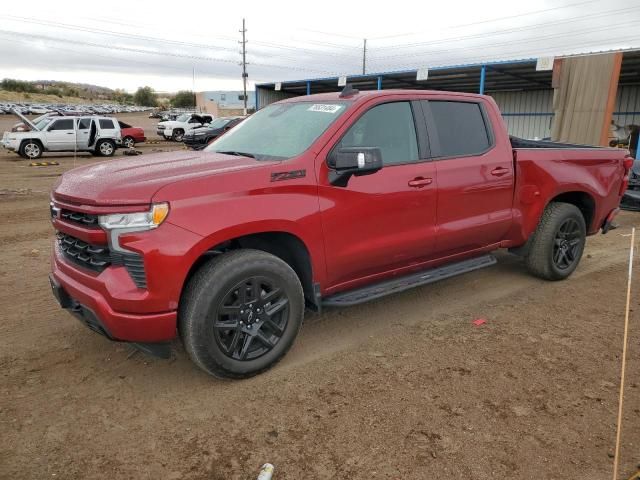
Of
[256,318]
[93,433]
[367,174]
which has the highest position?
[367,174]

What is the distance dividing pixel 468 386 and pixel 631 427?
0.92 meters

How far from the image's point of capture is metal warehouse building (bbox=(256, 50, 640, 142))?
21.5 m

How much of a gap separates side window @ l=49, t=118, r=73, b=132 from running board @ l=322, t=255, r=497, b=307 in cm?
1888

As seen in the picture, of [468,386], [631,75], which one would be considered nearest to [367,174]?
[468,386]

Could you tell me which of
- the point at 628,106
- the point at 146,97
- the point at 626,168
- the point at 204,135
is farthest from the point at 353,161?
the point at 146,97

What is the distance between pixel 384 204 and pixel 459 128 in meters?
1.26

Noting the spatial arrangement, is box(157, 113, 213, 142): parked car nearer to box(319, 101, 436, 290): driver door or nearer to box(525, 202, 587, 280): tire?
box(525, 202, 587, 280): tire

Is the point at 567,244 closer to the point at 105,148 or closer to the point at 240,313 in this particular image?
the point at 240,313

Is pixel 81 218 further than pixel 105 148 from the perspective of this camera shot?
No

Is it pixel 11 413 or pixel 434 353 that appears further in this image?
pixel 434 353

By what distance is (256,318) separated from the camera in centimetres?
330

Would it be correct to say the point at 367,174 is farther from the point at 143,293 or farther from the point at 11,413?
the point at 11,413

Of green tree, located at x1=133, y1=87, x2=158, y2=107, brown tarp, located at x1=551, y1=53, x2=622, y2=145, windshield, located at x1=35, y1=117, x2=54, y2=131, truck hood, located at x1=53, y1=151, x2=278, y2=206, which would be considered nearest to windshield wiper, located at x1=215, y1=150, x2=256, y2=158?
truck hood, located at x1=53, y1=151, x2=278, y2=206

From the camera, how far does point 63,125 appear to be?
19.2 meters
